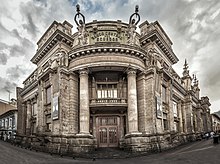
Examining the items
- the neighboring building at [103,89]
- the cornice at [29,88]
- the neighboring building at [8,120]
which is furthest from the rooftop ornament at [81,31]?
the neighboring building at [8,120]

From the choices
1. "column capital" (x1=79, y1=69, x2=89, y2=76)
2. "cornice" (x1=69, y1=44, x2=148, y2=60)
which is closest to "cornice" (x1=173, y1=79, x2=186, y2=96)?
"cornice" (x1=69, y1=44, x2=148, y2=60)

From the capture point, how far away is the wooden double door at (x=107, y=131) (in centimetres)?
2705

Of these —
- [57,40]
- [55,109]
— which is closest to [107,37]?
[57,40]

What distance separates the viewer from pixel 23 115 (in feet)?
139

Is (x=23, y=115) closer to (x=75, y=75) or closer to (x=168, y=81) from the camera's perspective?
(x=75, y=75)

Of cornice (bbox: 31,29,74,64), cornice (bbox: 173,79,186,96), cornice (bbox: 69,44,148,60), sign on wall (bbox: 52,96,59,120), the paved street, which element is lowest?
the paved street

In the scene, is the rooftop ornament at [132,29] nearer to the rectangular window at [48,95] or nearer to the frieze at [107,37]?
the frieze at [107,37]

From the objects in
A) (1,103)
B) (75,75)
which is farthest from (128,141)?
(1,103)

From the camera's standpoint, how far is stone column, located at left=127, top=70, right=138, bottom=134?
24984 mm

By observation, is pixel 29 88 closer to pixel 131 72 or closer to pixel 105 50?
pixel 105 50

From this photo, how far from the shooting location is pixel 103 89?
28.5 meters

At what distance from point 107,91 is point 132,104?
14.3 feet

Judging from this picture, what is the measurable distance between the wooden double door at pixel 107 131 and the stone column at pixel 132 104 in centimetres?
294

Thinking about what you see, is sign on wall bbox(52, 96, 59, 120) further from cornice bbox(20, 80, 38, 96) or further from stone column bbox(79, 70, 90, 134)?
cornice bbox(20, 80, 38, 96)
